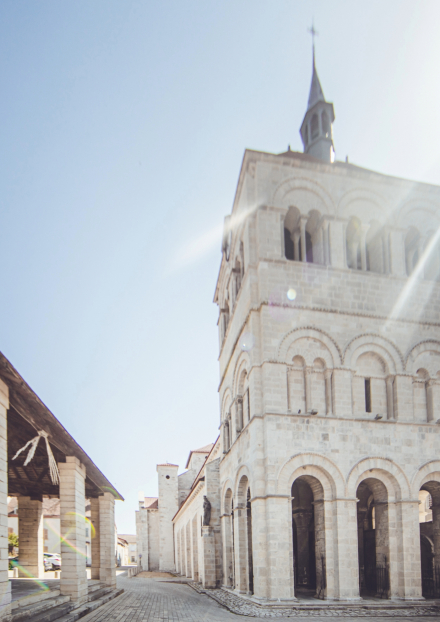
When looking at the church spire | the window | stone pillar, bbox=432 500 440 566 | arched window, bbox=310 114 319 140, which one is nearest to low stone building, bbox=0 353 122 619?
the window

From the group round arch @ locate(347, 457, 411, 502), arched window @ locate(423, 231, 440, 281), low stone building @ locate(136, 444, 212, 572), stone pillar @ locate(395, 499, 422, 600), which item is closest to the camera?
stone pillar @ locate(395, 499, 422, 600)

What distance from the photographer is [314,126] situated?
2330 cm

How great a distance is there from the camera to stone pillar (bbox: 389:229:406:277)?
19406mm

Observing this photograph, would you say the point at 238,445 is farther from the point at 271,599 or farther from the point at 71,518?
the point at 71,518

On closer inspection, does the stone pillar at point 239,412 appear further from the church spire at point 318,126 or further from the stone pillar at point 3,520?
the stone pillar at point 3,520

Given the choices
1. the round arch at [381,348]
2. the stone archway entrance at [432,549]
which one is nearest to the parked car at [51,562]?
the stone archway entrance at [432,549]

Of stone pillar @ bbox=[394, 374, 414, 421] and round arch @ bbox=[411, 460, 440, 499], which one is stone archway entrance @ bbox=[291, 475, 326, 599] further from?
stone pillar @ bbox=[394, 374, 414, 421]

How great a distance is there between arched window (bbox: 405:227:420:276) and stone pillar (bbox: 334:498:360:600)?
9184mm

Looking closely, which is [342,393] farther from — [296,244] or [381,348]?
[296,244]

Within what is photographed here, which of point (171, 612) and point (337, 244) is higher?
point (337, 244)

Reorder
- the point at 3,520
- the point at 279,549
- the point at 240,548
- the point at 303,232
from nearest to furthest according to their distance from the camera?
1. the point at 3,520
2. the point at 279,549
3. the point at 240,548
4. the point at 303,232

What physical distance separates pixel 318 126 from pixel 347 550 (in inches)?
656

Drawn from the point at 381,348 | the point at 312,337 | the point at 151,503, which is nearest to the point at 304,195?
the point at 312,337

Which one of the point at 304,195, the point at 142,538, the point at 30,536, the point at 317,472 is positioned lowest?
the point at 142,538
